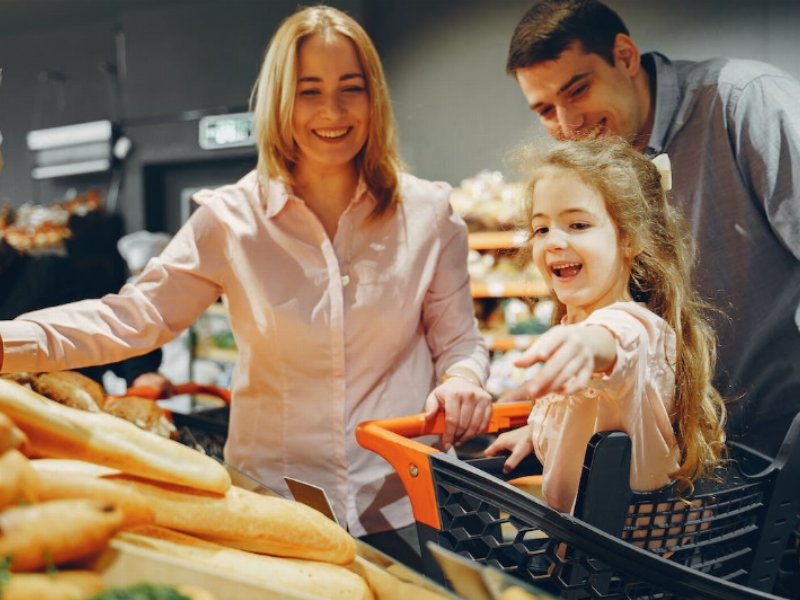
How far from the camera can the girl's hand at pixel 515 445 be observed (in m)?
1.33

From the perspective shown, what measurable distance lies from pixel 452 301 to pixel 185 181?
4.13m

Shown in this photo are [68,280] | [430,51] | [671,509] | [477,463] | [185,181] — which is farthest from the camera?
[185,181]

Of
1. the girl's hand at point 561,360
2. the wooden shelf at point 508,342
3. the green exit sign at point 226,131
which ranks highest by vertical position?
the green exit sign at point 226,131

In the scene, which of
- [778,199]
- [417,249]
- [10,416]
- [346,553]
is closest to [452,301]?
[417,249]

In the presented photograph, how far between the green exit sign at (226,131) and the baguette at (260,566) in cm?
434

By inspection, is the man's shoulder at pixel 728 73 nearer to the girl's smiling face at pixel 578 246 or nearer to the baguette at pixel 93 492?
the girl's smiling face at pixel 578 246

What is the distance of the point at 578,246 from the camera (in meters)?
1.12

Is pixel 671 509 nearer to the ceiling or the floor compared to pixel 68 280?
nearer to the floor

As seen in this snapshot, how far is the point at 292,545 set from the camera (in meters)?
0.87

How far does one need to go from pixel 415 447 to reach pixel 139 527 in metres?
0.42

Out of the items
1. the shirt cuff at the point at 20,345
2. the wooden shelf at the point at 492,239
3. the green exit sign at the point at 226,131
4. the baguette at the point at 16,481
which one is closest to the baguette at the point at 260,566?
the baguette at the point at 16,481

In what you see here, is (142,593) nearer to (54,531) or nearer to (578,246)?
(54,531)

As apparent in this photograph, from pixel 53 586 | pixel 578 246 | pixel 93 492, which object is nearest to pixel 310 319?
pixel 578 246

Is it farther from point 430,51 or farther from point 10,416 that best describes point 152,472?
point 430,51
